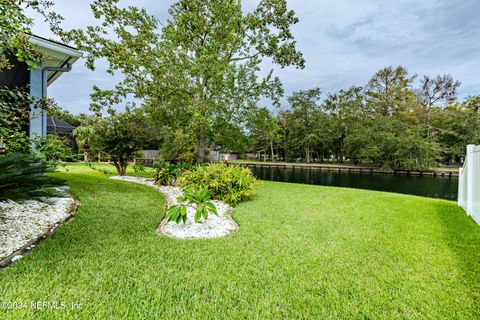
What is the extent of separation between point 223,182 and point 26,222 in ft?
11.4

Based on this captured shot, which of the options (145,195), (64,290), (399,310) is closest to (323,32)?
(145,195)

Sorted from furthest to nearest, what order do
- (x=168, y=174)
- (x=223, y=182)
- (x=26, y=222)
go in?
(x=168, y=174)
(x=223, y=182)
(x=26, y=222)

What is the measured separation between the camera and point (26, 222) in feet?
10.1

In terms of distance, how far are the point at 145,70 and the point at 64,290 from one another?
7.01 metres

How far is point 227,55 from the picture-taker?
8.51 metres

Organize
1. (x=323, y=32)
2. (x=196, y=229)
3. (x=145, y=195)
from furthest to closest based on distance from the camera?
(x=323, y=32) → (x=145, y=195) → (x=196, y=229)

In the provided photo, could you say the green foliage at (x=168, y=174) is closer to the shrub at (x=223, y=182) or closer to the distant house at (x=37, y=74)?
the shrub at (x=223, y=182)

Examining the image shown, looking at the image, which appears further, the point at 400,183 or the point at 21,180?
the point at 400,183

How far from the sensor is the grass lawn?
1.77 metres

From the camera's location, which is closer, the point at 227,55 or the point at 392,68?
the point at 227,55

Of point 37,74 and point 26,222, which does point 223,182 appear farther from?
point 37,74

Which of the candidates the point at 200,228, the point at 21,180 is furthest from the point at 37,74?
the point at 200,228

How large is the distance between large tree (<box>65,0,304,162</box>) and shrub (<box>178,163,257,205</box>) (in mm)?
1752

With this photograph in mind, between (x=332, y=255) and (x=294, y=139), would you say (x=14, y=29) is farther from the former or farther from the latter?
(x=294, y=139)
